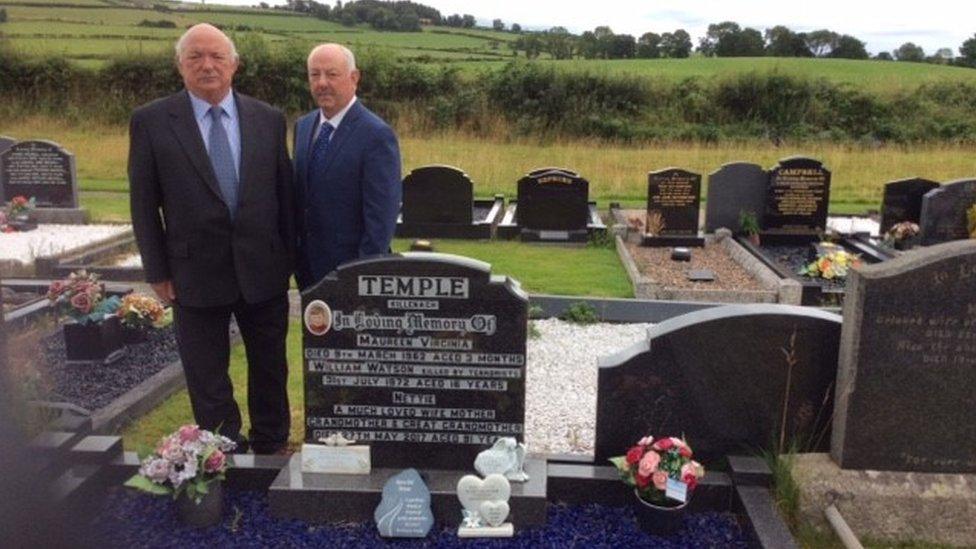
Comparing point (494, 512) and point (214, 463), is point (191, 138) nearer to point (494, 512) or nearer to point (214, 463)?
point (214, 463)

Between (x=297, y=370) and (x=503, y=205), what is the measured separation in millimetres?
7745

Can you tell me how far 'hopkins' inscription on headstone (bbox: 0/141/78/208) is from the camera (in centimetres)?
1234

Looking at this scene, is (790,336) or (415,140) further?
(415,140)

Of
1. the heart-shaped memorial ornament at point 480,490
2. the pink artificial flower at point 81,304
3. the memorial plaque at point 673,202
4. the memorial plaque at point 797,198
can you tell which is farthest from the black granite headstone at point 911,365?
the memorial plaque at point 797,198

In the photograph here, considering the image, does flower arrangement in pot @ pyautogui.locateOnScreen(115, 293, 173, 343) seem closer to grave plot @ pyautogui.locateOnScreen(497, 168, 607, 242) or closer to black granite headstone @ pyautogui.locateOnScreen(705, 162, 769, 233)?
grave plot @ pyautogui.locateOnScreen(497, 168, 607, 242)

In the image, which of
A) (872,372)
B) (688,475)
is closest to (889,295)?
(872,372)

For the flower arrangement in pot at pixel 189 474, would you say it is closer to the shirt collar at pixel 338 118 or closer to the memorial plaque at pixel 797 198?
the shirt collar at pixel 338 118

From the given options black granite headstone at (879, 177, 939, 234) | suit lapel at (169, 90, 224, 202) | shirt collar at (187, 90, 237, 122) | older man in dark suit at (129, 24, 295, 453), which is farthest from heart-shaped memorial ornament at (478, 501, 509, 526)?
black granite headstone at (879, 177, 939, 234)

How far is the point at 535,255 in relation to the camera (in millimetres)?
10867

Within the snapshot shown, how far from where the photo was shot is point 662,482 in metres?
3.85

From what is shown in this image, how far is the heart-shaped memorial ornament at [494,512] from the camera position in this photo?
3875mm

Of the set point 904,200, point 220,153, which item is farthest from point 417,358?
point 904,200

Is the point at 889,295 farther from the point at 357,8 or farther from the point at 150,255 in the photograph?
the point at 357,8

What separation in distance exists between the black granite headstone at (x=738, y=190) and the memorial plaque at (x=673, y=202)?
1.36 feet
